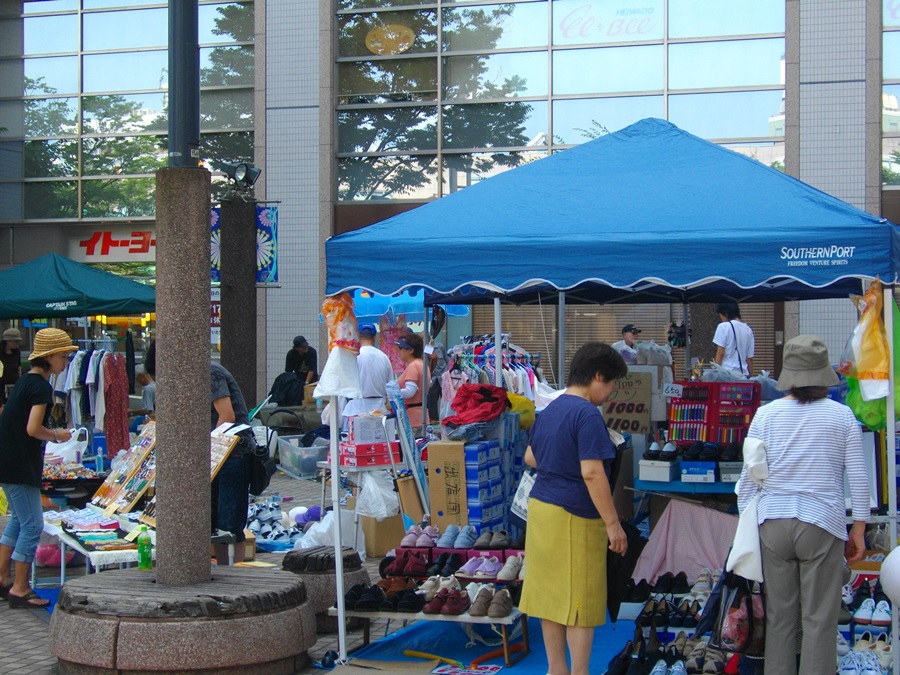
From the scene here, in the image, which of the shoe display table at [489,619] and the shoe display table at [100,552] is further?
the shoe display table at [100,552]

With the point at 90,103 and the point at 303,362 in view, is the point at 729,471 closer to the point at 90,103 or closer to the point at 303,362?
the point at 303,362

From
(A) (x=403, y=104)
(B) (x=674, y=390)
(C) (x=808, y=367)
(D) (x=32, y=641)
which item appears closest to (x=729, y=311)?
(B) (x=674, y=390)

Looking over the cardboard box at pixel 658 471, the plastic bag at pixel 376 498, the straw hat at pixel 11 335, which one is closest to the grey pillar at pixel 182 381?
the plastic bag at pixel 376 498

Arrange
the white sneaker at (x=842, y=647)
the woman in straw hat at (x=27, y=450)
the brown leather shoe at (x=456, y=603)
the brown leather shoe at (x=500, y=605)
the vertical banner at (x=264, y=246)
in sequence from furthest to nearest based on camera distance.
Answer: the vertical banner at (x=264, y=246)
the woman in straw hat at (x=27, y=450)
the brown leather shoe at (x=456, y=603)
the brown leather shoe at (x=500, y=605)
the white sneaker at (x=842, y=647)

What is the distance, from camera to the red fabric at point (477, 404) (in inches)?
289

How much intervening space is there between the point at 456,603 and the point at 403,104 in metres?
13.8

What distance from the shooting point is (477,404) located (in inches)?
293

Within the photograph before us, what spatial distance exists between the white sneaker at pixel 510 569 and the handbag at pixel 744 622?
51.4 inches

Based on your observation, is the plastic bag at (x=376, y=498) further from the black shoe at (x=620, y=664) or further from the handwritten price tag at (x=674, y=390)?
the black shoe at (x=620, y=664)

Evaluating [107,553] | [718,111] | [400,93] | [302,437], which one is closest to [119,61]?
[400,93]

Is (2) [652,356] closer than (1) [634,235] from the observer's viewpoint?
No

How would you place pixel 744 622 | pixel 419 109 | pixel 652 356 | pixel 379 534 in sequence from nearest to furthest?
pixel 744 622 → pixel 652 356 → pixel 379 534 → pixel 419 109

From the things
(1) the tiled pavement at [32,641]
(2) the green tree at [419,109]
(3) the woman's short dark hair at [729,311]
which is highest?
(2) the green tree at [419,109]

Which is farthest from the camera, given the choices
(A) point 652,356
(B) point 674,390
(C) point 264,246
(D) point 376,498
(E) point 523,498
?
(C) point 264,246
